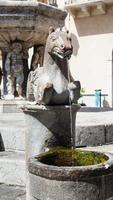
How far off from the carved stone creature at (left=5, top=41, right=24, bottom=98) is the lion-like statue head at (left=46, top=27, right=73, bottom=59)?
4.43 metres

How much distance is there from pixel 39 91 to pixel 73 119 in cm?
45

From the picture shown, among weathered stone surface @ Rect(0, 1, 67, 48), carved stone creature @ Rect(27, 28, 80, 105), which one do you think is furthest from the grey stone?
weathered stone surface @ Rect(0, 1, 67, 48)

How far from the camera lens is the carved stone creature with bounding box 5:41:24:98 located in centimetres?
855

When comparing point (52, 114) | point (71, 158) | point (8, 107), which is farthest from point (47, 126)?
point (8, 107)

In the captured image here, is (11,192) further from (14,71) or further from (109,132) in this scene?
(14,71)

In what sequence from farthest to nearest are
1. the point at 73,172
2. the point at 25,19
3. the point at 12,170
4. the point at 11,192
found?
1. the point at 25,19
2. the point at 12,170
3. the point at 11,192
4. the point at 73,172

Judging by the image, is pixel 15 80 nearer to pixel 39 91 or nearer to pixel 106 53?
pixel 39 91

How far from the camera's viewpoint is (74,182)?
3270mm

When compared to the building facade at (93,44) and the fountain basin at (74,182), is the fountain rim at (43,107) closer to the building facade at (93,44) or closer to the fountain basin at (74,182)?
the fountain basin at (74,182)

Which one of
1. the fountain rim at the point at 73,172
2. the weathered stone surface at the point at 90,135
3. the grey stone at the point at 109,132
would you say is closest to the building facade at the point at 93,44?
the grey stone at the point at 109,132

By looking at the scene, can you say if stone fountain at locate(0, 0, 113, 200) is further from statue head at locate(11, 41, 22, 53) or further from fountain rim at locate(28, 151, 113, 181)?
statue head at locate(11, 41, 22, 53)

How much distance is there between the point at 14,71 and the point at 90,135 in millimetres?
3595

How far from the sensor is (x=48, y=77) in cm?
415

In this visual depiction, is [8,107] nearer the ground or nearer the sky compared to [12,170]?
nearer the sky
